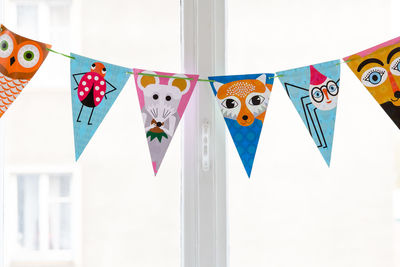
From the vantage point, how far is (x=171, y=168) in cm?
147

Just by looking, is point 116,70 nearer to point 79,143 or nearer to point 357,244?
point 79,143

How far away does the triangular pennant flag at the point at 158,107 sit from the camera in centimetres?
132

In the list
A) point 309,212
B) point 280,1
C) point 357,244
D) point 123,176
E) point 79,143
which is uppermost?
point 280,1

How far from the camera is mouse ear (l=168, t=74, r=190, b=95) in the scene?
4.39 ft

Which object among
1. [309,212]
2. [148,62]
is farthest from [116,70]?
[309,212]

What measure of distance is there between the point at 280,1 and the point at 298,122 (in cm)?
41

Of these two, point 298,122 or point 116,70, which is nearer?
point 116,70

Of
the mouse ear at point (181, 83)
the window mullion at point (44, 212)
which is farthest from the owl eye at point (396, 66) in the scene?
the window mullion at point (44, 212)

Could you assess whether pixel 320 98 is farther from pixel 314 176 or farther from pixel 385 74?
pixel 314 176

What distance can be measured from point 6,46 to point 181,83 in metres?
0.50

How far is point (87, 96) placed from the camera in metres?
1.28

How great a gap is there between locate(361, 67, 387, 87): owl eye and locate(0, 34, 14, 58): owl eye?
0.98 meters

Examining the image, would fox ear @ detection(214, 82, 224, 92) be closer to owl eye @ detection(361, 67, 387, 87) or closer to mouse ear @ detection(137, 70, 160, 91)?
mouse ear @ detection(137, 70, 160, 91)

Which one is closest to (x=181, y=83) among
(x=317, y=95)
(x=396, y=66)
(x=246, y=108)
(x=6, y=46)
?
(x=246, y=108)
